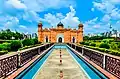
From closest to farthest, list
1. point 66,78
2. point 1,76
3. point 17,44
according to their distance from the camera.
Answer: point 1,76
point 66,78
point 17,44

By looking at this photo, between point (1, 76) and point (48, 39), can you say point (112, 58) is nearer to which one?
point (1, 76)

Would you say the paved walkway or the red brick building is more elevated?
the red brick building

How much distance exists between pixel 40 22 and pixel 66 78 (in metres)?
66.7

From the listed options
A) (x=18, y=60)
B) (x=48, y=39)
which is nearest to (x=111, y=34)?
(x=48, y=39)

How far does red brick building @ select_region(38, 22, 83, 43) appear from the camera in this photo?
73625mm

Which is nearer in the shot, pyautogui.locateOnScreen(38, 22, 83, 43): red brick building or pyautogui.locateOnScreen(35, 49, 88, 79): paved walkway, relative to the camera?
pyautogui.locateOnScreen(35, 49, 88, 79): paved walkway

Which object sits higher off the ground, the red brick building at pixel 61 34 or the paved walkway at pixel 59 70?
the red brick building at pixel 61 34

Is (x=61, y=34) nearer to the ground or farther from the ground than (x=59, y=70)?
farther from the ground

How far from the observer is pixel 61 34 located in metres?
74.1

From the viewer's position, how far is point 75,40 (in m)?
74.6

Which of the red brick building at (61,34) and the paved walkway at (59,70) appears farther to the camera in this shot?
the red brick building at (61,34)

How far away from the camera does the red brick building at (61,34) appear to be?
242 feet

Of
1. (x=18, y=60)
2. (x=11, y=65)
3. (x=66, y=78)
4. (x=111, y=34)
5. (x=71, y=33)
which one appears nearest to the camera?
(x=66, y=78)

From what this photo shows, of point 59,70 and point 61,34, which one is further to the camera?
point 61,34
